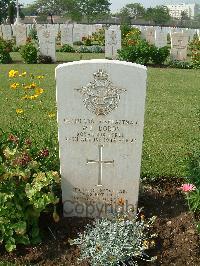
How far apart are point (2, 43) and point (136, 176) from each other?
13408mm

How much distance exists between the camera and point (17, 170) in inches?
135

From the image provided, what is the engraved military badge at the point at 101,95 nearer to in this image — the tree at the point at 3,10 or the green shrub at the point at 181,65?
the green shrub at the point at 181,65

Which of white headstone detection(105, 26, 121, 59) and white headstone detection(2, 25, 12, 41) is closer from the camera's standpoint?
white headstone detection(105, 26, 121, 59)

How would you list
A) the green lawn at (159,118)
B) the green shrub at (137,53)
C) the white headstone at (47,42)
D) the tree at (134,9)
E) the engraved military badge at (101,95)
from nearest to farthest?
the engraved military badge at (101,95)
the green lawn at (159,118)
the green shrub at (137,53)
the white headstone at (47,42)
the tree at (134,9)

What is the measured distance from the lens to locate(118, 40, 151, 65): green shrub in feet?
50.1

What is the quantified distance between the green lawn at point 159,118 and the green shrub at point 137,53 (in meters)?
2.24

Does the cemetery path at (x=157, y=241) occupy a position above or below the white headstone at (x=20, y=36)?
below

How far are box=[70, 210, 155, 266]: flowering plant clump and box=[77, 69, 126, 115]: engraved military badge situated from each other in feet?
3.08

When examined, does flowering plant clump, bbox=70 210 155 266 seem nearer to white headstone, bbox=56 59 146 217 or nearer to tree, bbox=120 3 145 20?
white headstone, bbox=56 59 146 217

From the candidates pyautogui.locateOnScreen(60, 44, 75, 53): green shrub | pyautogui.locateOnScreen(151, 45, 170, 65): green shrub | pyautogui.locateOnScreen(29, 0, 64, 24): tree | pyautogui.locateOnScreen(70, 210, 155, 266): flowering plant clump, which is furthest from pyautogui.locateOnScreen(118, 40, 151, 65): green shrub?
pyautogui.locateOnScreen(29, 0, 64, 24): tree

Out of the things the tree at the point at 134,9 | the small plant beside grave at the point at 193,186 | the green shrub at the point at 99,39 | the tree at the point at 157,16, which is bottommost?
the small plant beside grave at the point at 193,186

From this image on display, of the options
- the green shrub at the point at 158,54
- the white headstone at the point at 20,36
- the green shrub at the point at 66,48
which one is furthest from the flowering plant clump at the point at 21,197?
the white headstone at the point at 20,36

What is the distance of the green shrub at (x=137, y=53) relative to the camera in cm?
1527

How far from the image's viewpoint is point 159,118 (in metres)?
7.96
